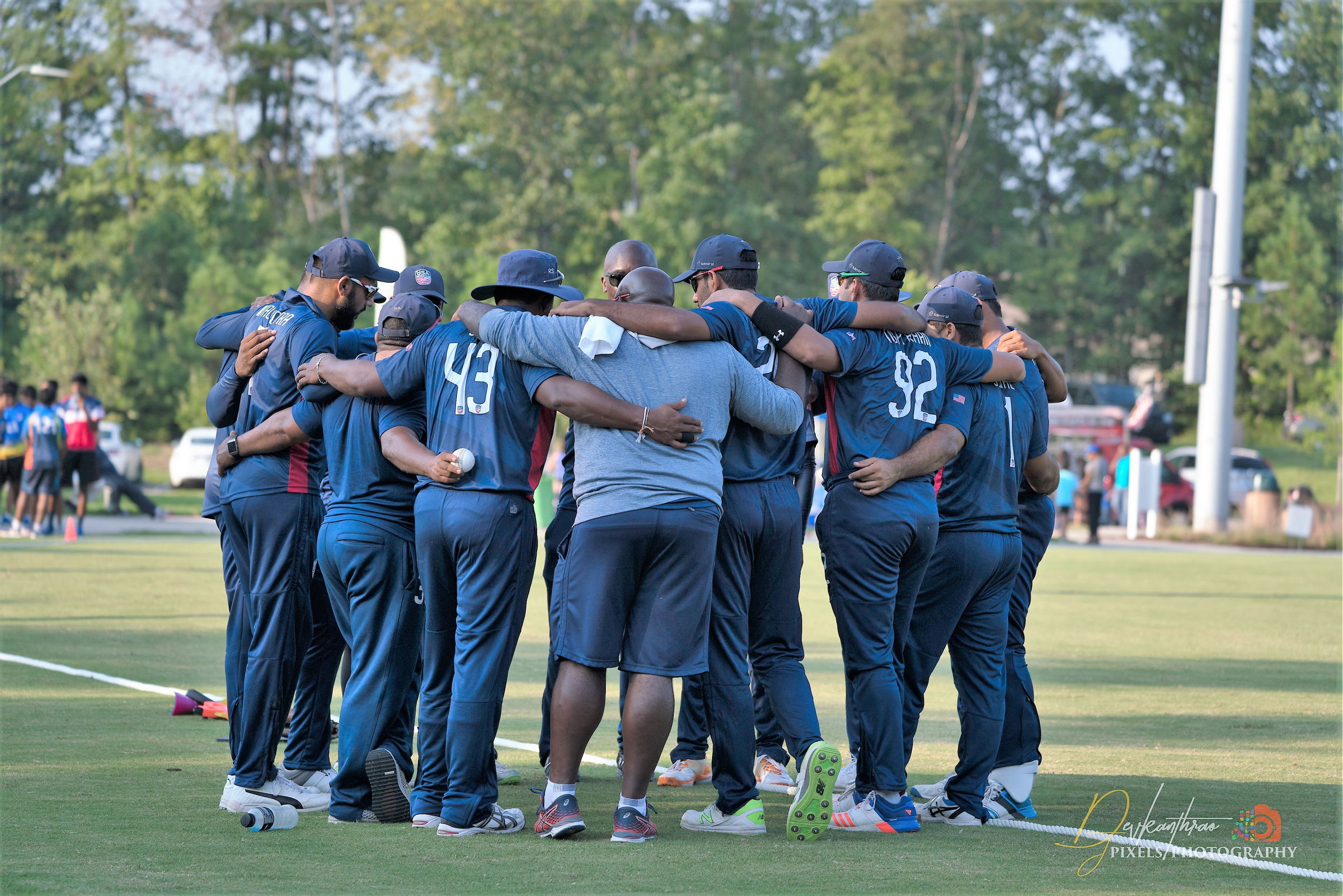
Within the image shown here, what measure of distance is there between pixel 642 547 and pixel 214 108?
52987mm

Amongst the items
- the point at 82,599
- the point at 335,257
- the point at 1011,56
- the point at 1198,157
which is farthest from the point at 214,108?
the point at 335,257

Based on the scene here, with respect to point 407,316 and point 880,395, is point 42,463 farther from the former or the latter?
point 880,395

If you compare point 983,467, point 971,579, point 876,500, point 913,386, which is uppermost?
point 913,386

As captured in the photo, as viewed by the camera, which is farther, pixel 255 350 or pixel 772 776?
pixel 772 776

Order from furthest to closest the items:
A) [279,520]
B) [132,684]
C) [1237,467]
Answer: [1237,467]
[132,684]
[279,520]

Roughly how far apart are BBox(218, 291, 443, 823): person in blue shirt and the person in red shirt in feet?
53.2

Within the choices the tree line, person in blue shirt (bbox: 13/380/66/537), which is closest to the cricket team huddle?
person in blue shirt (bbox: 13/380/66/537)

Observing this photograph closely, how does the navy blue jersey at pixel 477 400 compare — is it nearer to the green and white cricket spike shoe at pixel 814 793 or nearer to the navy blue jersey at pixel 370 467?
the navy blue jersey at pixel 370 467

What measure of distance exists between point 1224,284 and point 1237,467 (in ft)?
40.8

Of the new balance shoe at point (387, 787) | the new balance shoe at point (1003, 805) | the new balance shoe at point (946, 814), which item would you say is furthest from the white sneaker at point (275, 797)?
the new balance shoe at point (1003, 805)

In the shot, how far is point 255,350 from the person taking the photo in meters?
6.27

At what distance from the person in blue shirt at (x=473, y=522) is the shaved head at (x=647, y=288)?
0.29 metres

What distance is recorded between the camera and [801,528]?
6.18 meters

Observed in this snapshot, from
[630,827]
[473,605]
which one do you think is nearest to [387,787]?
[473,605]
